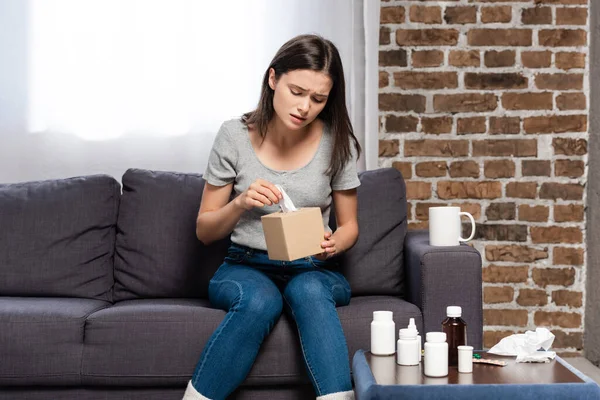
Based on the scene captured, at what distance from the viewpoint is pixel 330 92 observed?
7.19ft

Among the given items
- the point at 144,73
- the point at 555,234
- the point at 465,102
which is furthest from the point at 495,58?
the point at 144,73

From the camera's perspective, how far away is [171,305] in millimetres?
2148

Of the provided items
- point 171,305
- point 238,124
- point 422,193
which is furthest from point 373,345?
point 422,193

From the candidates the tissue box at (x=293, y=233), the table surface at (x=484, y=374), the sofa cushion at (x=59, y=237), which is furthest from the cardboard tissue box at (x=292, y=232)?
the sofa cushion at (x=59, y=237)

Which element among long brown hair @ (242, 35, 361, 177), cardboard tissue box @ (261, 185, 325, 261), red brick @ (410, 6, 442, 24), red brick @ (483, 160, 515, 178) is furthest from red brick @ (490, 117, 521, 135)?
cardboard tissue box @ (261, 185, 325, 261)

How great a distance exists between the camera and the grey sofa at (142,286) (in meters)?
2.00

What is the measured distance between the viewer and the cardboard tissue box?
5.98 ft

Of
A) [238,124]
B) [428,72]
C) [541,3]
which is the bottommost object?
[238,124]

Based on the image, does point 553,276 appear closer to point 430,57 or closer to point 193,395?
point 430,57

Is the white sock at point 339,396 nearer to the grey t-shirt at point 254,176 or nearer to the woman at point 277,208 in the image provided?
the woman at point 277,208

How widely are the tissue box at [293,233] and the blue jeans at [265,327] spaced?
0.10 metres

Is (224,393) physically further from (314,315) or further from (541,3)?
(541,3)

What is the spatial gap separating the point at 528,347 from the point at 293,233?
59 cm

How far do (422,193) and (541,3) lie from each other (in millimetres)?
870
